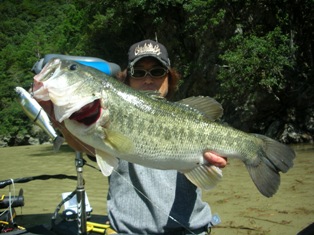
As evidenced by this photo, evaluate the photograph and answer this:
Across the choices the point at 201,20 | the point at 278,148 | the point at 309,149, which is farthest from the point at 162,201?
the point at 201,20

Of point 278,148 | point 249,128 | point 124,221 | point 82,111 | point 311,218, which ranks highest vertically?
point 82,111

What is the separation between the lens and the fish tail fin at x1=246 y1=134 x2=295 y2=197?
2.40 meters

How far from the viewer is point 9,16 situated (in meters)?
73.6

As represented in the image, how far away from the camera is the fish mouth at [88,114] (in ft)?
7.05

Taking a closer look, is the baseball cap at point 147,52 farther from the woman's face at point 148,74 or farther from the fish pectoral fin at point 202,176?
the fish pectoral fin at point 202,176

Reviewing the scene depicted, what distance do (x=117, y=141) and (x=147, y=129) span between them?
0.71 feet

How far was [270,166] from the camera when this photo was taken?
2.45m

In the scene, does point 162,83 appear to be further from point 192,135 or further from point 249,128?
point 249,128

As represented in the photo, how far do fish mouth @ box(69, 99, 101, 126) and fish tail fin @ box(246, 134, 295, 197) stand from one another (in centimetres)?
107

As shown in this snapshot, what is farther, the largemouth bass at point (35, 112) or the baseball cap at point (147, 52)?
the largemouth bass at point (35, 112)

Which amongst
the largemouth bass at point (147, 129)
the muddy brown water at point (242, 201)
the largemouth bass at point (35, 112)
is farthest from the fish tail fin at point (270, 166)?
the muddy brown water at point (242, 201)

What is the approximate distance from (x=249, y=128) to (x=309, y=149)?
15.7ft

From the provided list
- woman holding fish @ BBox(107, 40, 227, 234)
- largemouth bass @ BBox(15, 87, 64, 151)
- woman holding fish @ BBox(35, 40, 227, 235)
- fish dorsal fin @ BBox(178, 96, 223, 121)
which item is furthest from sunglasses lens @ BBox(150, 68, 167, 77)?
largemouth bass @ BBox(15, 87, 64, 151)

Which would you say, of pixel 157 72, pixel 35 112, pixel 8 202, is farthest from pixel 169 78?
pixel 8 202
